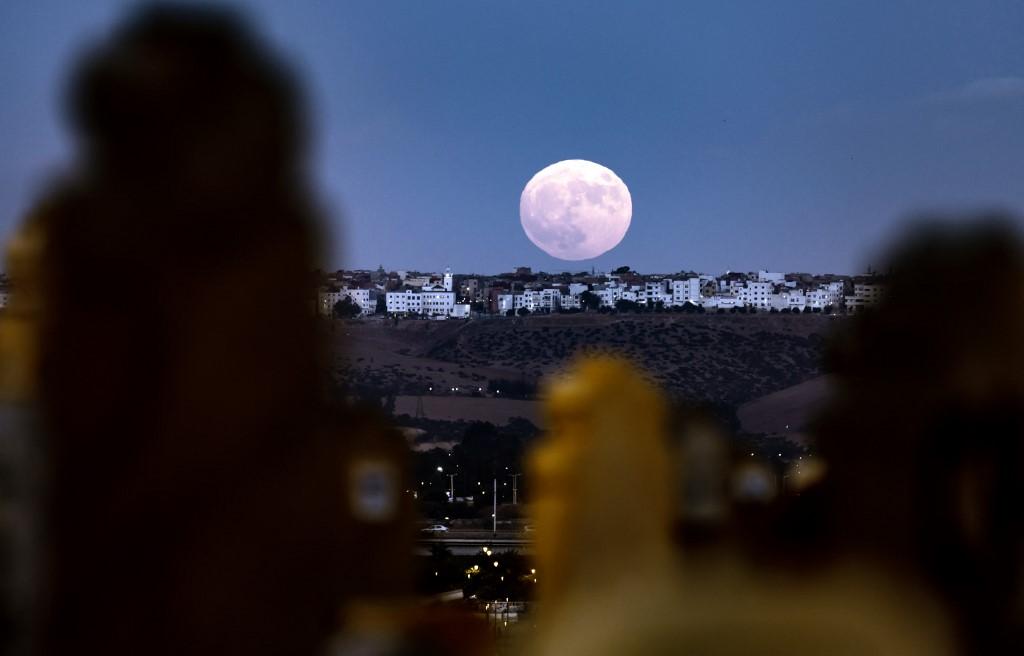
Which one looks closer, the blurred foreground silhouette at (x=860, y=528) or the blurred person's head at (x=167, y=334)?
the blurred person's head at (x=167, y=334)

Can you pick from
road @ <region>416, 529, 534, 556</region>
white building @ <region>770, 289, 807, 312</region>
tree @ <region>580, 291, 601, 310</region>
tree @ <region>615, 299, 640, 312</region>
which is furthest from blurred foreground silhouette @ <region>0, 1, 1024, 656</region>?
tree @ <region>580, 291, 601, 310</region>

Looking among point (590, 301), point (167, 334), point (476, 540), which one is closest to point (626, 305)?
point (590, 301)

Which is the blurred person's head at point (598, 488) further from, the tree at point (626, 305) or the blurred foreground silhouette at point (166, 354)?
the tree at point (626, 305)

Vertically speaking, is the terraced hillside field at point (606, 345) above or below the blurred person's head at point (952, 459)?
above

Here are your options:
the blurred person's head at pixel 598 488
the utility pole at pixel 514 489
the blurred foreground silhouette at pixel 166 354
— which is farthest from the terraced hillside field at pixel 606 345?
the blurred foreground silhouette at pixel 166 354

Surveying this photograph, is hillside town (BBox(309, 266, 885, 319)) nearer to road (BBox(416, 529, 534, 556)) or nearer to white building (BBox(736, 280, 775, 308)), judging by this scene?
white building (BBox(736, 280, 775, 308))

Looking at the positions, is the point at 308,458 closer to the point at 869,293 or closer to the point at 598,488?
the point at 598,488

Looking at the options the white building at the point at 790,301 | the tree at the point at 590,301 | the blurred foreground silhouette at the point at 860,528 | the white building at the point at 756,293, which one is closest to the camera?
the blurred foreground silhouette at the point at 860,528

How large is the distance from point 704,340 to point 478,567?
46.8 meters

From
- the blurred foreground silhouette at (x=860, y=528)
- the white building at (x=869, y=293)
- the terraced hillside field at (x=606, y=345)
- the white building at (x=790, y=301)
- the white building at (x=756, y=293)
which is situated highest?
the white building at (x=756, y=293)

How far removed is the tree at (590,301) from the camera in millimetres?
81588

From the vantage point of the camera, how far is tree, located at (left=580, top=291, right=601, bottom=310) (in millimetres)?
81588

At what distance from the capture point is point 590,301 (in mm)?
82250

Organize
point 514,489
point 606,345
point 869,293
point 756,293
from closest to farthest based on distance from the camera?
point 869,293 < point 514,489 < point 606,345 < point 756,293
